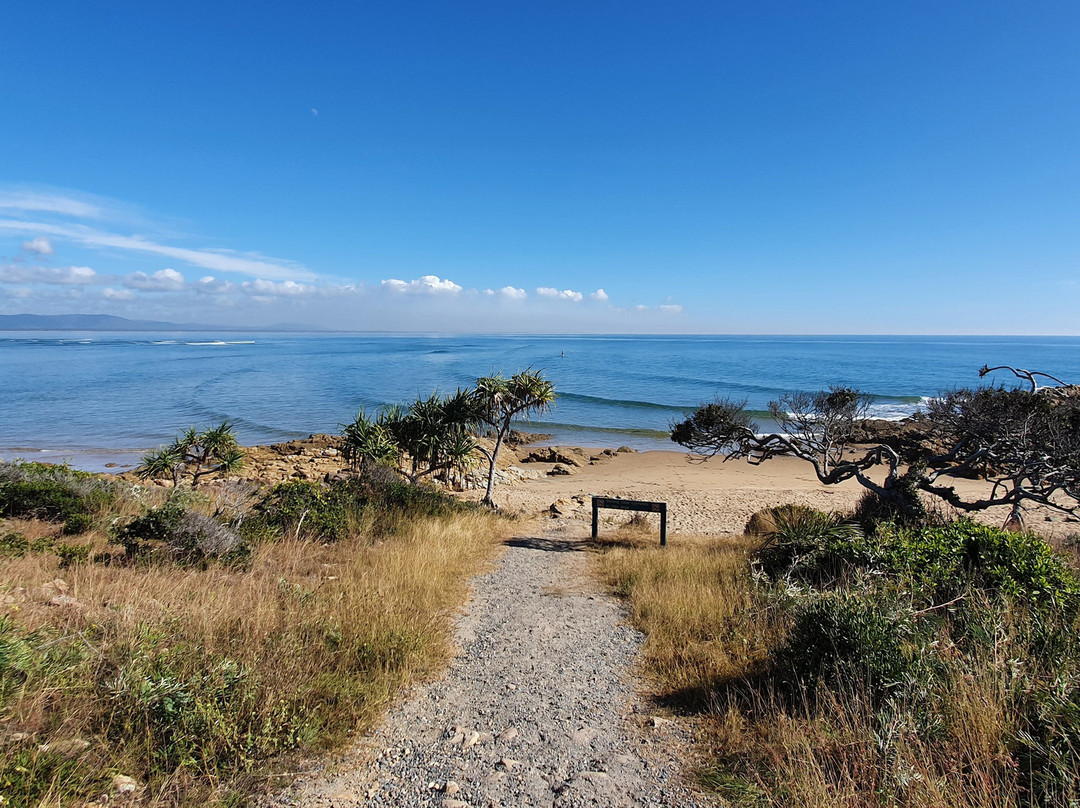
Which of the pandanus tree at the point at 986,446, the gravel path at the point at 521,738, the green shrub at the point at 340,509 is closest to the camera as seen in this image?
the gravel path at the point at 521,738

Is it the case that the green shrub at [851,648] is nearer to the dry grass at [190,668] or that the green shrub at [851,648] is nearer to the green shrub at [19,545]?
the dry grass at [190,668]

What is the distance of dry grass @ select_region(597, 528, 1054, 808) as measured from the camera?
10.2ft

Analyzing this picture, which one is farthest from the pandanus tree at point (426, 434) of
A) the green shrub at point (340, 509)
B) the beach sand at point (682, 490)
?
the beach sand at point (682, 490)

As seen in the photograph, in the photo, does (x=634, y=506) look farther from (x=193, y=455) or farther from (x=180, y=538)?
(x=193, y=455)

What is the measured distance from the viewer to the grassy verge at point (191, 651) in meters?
3.20

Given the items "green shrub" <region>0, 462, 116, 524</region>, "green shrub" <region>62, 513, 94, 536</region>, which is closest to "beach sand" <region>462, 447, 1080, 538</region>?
"green shrub" <region>0, 462, 116, 524</region>

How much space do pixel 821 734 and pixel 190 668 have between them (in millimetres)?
4386

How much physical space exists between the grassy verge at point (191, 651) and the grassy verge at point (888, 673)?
2647 millimetres

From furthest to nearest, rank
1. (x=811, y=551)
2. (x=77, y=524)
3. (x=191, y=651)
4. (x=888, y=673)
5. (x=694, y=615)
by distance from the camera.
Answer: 1. (x=77, y=524)
2. (x=811, y=551)
3. (x=694, y=615)
4. (x=191, y=651)
5. (x=888, y=673)

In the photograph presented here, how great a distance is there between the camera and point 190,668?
3980 millimetres

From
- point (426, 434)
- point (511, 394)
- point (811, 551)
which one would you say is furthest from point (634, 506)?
point (426, 434)

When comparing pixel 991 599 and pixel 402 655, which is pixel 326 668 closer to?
pixel 402 655

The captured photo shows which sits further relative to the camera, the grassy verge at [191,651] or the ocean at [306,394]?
the ocean at [306,394]

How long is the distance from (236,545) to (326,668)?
3831 mm
